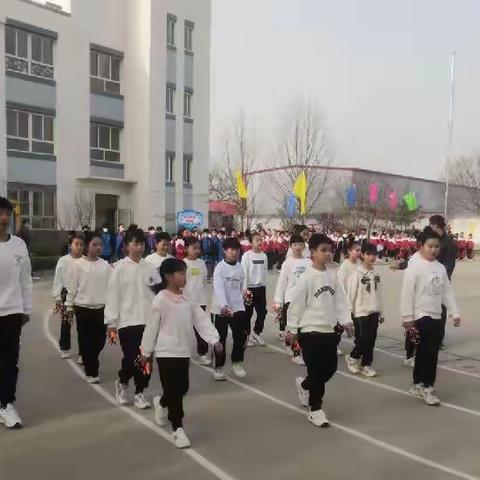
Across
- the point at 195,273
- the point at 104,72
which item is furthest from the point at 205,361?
the point at 104,72

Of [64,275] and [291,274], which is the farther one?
[291,274]

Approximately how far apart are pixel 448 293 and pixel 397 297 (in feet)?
33.3

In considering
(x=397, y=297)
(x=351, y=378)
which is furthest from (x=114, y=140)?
(x=351, y=378)

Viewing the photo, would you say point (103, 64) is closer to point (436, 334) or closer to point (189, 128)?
point (189, 128)

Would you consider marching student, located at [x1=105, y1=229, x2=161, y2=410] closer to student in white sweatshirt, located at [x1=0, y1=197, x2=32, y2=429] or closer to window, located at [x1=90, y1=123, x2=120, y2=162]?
student in white sweatshirt, located at [x1=0, y1=197, x2=32, y2=429]

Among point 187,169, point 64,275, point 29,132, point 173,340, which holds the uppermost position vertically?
point 29,132

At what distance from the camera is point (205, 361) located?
8.48 metres

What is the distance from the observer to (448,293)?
682 centimetres

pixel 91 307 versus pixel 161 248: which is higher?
pixel 161 248

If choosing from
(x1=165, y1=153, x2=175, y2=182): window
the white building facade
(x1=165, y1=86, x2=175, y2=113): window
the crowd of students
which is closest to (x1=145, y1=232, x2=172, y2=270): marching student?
the crowd of students

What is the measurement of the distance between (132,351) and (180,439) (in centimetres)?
134

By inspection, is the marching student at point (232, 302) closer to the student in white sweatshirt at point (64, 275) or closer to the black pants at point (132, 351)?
the black pants at point (132, 351)

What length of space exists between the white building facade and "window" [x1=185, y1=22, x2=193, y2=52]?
57mm

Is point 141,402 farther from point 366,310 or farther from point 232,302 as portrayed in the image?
point 366,310
